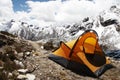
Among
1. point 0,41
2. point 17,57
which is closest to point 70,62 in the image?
point 17,57

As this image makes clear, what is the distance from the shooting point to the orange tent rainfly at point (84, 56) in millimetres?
22203

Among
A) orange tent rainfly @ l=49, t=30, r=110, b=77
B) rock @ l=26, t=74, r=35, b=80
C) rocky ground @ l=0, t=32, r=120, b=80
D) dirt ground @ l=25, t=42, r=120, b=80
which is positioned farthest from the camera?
orange tent rainfly @ l=49, t=30, r=110, b=77

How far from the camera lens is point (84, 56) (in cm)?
2288

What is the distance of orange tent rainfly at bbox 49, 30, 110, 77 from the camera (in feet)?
72.8

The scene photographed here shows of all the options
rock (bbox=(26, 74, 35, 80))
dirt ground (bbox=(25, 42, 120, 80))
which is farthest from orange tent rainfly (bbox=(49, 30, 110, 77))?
rock (bbox=(26, 74, 35, 80))

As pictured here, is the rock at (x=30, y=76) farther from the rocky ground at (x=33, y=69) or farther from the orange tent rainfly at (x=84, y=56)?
the orange tent rainfly at (x=84, y=56)

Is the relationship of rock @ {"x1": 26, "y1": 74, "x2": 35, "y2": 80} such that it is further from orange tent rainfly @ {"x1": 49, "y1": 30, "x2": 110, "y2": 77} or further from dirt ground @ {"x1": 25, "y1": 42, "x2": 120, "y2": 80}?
orange tent rainfly @ {"x1": 49, "y1": 30, "x2": 110, "y2": 77}

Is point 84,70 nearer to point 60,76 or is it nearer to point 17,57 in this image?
point 60,76

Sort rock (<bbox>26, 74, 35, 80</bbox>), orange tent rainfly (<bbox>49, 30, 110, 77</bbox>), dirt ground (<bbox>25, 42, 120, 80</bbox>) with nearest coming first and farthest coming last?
rock (<bbox>26, 74, 35, 80</bbox>)
dirt ground (<bbox>25, 42, 120, 80</bbox>)
orange tent rainfly (<bbox>49, 30, 110, 77</bbox>)

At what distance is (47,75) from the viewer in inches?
775

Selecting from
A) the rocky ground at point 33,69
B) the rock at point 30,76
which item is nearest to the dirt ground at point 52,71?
the rocky ground at point 33,69

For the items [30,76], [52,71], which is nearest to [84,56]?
[52,71]

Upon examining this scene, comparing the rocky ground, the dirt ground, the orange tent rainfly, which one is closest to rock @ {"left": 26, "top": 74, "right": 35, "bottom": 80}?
the rocky ground

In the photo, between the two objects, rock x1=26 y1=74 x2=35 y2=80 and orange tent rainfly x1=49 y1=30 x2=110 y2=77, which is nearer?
rock x1=26 y1=74 x2=35 y2=80
